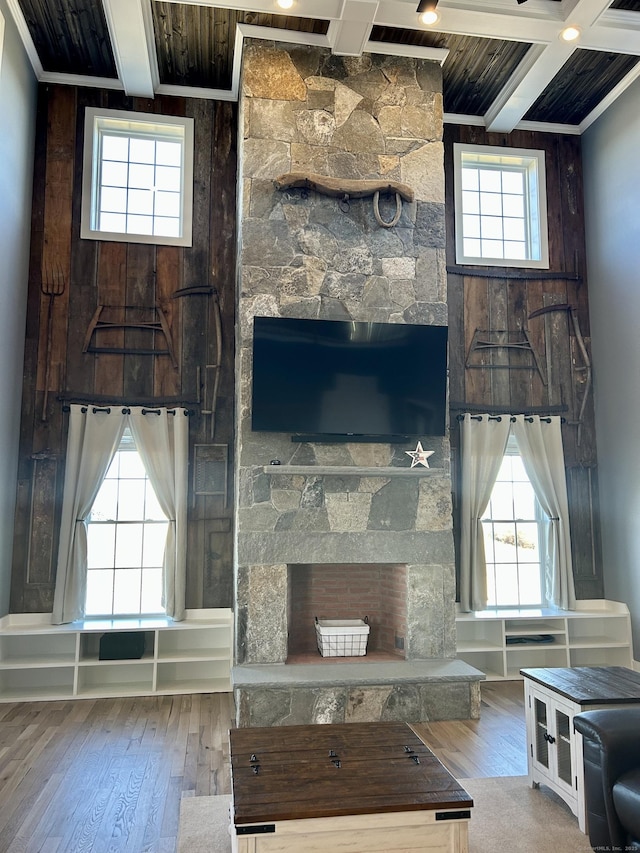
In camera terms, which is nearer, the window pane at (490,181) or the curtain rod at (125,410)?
the curtain rod at (125,410)

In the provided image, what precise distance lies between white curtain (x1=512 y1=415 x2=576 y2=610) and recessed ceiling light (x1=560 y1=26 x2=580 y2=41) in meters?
3.00

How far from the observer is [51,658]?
5.14 metres

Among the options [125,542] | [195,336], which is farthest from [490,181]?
[125,542]

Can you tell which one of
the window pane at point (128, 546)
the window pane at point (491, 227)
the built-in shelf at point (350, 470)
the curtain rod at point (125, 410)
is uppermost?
the window pane at point (491, 227)

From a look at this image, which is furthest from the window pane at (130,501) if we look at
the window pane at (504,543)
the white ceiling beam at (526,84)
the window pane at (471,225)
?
the white ceiling beam at (526,84)

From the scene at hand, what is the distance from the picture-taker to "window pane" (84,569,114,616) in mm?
5430

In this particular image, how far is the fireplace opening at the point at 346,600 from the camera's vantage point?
5.19m

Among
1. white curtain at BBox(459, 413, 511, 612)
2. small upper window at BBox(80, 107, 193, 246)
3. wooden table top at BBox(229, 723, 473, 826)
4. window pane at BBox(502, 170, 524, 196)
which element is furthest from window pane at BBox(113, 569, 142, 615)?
window pane at BBox(502, 170, 524, 196)

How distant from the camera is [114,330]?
5.66 meters

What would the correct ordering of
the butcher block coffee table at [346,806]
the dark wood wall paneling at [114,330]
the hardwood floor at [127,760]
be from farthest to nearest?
1. the dark wood wall paneling at [114,330]
2. the hardwood floor at [127,760]
3. the butcher block coffee table at [346,806]

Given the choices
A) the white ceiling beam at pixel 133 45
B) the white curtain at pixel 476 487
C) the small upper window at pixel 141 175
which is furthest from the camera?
the small upper window at pixel 141 175

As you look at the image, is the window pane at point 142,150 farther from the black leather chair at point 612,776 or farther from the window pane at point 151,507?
the black leather chair at point 612,776

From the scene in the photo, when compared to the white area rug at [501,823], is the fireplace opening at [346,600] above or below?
above

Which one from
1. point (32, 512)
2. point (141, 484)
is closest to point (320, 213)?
point (141, 484)
